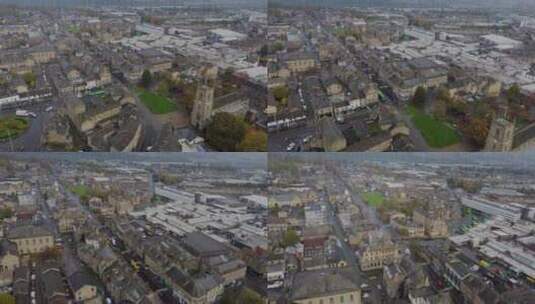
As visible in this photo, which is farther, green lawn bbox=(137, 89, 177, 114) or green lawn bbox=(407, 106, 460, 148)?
green lawn bbox=(137, 89, 177, 114)

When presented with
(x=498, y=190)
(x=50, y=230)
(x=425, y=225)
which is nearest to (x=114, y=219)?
(x=50, y=230)

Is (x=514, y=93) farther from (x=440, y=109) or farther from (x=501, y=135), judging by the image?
(x=440, y=109)

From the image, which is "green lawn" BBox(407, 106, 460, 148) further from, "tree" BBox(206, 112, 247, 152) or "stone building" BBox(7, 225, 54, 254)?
"stone building" BBox(7, 225, 54, 254)

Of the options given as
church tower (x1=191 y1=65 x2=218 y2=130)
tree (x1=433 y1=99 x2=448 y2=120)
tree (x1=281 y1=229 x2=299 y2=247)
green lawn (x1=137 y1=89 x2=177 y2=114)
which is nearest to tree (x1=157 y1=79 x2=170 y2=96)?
green lawn (x1=137 y1=89 x2=177 y2=114)

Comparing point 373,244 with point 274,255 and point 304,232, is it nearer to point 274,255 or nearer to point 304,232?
point 304,232

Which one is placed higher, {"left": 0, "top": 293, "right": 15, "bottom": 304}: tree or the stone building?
the stone building

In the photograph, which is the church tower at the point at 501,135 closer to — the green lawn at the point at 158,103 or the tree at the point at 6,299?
the green lawn at the point at 158,103
